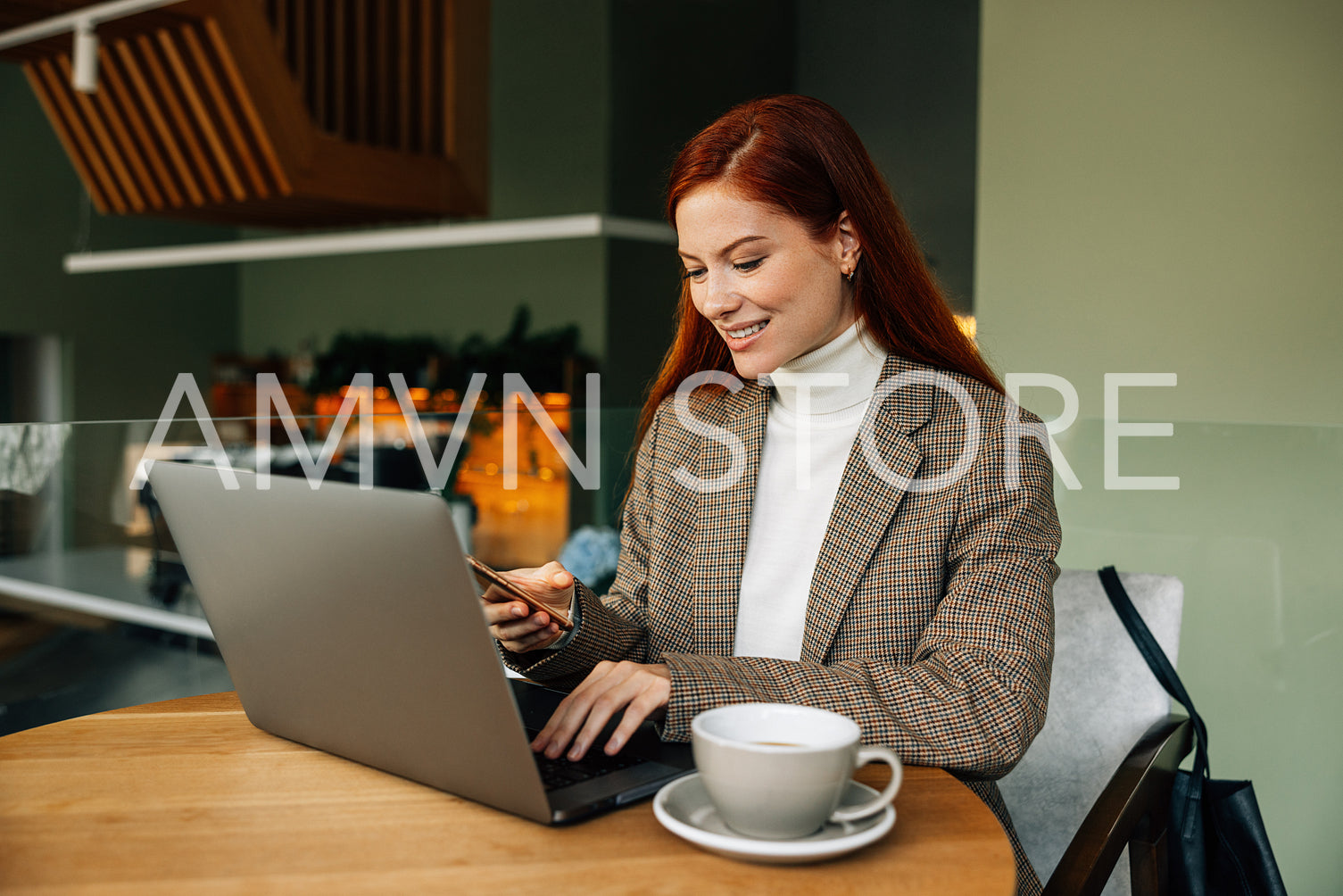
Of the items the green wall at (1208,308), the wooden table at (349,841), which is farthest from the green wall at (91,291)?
the wooden table at (349,841)

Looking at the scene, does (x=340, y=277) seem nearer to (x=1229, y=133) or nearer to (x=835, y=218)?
(x=1229, y=133)

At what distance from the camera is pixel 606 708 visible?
91cm

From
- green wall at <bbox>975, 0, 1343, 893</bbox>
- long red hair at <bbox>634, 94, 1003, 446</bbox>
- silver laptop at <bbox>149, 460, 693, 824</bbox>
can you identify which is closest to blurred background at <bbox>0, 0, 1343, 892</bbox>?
green wall at <bbox>975, 0, 1343, 893</bbox>

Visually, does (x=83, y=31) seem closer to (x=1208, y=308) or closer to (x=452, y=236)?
(x=452, y=236)

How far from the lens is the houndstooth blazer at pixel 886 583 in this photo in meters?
0.98

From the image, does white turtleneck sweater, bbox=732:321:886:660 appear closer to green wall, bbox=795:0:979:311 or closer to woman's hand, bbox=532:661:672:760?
woman's hand, bbox=532:661:672:760

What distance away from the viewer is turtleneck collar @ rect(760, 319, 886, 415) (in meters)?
1.36

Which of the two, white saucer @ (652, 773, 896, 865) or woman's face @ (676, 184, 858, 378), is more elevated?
woman's face @ (676, 184, 858, 378)

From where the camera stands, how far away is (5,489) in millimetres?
2027

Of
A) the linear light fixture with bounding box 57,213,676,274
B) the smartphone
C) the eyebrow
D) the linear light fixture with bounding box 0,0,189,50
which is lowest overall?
the smartphone

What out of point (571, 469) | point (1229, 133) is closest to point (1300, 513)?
point (1229, 133)

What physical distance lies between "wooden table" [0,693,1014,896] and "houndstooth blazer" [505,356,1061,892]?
0.09 metres

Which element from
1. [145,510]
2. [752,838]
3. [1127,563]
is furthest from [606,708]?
[145,510]

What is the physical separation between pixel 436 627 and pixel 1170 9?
2.25 m
